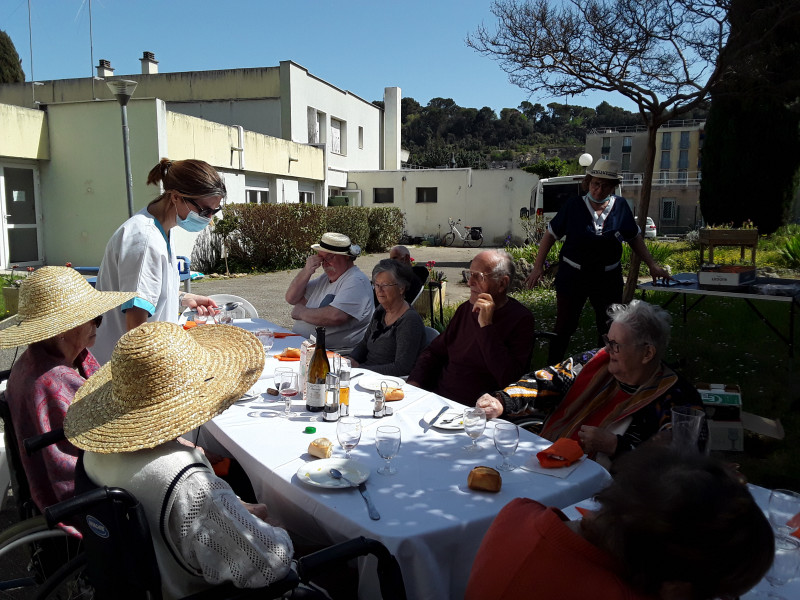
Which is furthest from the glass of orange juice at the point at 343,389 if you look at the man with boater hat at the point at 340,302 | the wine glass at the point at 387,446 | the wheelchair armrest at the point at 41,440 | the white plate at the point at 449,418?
the man with boater hat at the point at 340,302

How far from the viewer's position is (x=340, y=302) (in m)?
4.54

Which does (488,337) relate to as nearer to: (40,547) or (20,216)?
(40,547)

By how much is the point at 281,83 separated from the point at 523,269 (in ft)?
49.6

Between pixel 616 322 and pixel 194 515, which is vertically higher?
pixel 616 322

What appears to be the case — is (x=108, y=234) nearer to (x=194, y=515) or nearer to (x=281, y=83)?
(x=281, y=83)

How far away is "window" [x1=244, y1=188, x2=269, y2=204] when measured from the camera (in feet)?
60.1

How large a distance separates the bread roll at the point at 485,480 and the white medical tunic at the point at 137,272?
1828 mm

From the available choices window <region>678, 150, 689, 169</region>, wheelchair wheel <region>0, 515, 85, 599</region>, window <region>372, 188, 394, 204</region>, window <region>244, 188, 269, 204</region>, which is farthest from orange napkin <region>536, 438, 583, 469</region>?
window <region>678, 150, 689, 169</region>

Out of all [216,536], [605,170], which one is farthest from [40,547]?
[605,170]

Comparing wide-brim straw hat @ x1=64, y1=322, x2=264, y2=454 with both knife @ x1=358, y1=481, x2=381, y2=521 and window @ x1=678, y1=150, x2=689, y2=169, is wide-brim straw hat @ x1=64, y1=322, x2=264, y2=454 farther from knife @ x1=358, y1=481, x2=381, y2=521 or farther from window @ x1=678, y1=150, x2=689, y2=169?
window @ x1=678, y1=150, x2=689, y2=169

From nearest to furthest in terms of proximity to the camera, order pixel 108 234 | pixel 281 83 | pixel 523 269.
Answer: pixel 523 269 → pixel 108 234 → pixel 281 83

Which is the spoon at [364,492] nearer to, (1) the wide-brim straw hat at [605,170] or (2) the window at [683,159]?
(1) the wide-brim straw hat at [605,170]

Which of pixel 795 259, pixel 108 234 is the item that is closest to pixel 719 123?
pixel 795 259

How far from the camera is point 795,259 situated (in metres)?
12.0
